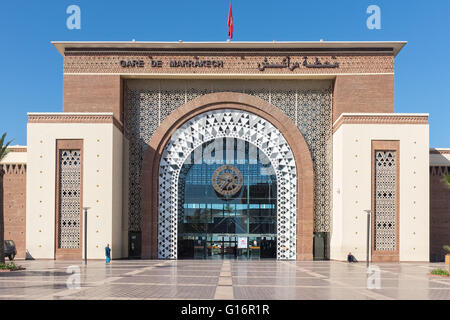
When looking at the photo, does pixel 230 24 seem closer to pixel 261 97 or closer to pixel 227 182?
pixel 261 97

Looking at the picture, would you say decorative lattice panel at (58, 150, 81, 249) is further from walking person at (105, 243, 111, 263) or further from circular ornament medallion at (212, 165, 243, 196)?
circular ornament medallion at (212, 165, 243, 196)

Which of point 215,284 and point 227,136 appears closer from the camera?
point 215,284

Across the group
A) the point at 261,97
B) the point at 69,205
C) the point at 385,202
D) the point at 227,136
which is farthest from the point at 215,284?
the point at 261,97

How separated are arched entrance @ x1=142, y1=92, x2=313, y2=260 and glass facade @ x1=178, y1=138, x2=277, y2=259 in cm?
57

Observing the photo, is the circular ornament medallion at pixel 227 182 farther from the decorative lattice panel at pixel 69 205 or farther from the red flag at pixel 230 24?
the red flag at pixel 230 24

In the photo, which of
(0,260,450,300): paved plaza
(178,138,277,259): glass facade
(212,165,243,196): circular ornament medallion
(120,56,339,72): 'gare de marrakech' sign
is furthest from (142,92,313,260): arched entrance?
(0,260,450,300): paved plaza

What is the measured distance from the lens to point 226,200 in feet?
86.7

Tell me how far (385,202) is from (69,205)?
1358 centimetres

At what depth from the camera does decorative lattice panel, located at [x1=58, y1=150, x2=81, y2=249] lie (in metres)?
23.8

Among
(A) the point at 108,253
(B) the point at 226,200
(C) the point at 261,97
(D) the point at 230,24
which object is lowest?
(A) the point at 108,253

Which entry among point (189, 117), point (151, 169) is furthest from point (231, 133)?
point (151, 169)

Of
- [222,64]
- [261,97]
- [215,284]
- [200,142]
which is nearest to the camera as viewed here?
[215,284]
